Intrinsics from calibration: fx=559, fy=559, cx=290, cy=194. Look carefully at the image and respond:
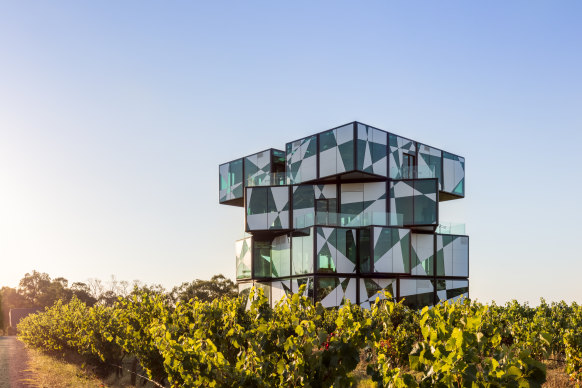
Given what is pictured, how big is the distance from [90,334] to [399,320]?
11.9 meters

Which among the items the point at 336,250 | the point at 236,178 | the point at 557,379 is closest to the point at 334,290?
the point at 336,250

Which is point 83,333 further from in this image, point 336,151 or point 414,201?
point 414,201

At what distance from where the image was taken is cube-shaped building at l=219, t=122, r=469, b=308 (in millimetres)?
30922

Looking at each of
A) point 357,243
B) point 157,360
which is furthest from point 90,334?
point 357,243

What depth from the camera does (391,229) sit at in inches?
1232

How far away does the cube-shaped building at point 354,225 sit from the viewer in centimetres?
3092

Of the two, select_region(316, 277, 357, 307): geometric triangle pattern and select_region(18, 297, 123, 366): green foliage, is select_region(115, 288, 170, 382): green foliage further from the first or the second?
select_region(316, 277, 357, 307): geometric triangle pattern

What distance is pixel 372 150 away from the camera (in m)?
32.9

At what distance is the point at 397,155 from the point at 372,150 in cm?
239

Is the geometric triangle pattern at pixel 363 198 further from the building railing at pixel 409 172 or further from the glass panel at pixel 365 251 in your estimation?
the glass panel at pixel 365 251

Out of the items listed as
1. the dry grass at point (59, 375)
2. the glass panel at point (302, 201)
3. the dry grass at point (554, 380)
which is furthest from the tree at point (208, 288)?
the dry grass at point (554, 380)

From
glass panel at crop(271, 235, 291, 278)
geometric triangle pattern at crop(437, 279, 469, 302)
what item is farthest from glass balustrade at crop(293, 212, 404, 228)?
geometric triangle pattern at crop(437, 279, 469, 302)

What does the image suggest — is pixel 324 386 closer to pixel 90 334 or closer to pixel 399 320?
pixel 90 334

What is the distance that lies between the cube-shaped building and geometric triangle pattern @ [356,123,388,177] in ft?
0.20
